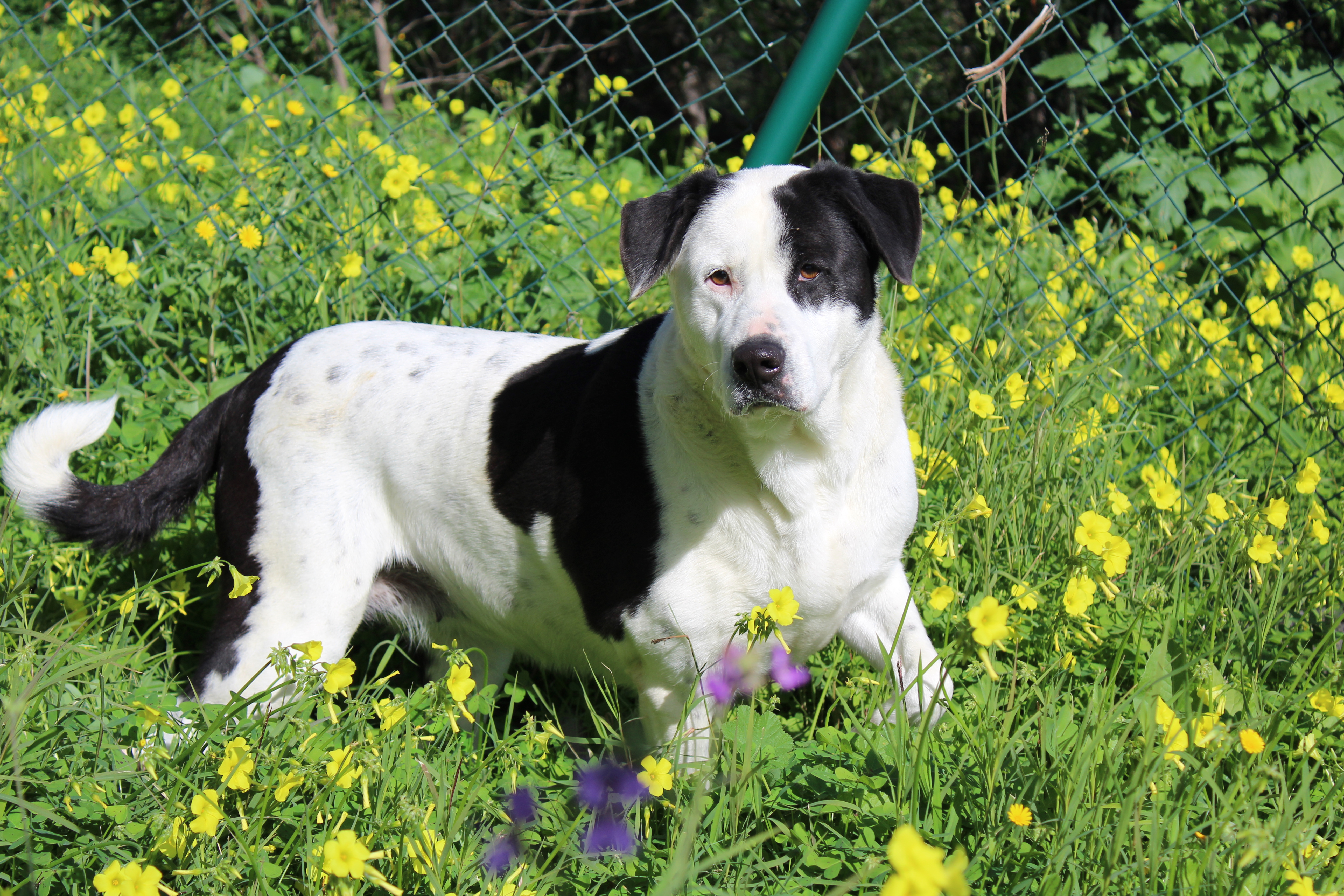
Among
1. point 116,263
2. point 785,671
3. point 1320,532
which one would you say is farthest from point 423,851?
point 116,263

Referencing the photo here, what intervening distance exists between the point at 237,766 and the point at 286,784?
0.08m

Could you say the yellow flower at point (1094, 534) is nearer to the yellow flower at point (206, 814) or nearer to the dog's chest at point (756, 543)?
the dog's chest at point (756, 543)

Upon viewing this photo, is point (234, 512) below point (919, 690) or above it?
above

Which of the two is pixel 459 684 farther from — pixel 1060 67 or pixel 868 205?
pixel 1060 67

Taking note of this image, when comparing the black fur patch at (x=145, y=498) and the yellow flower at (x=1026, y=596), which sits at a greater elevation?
the black fur patch at (x=145, y=498)

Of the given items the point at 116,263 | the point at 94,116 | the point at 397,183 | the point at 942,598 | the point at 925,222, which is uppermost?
the point at 94,116

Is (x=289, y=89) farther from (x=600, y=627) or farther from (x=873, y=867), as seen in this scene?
(x=873, y=867)

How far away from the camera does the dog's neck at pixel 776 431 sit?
2.18m

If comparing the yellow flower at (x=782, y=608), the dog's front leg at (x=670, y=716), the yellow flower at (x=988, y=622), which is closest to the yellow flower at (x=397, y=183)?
the dog's front leg at (x=670, y=716)

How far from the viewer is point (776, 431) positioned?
2160 mm

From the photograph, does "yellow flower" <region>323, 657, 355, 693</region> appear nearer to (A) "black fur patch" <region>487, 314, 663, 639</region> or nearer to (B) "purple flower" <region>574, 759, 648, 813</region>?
(B) "purple flower" <region>574, 759, 648, 813</region>

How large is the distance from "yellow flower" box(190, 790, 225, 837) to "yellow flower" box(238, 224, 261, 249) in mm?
2244

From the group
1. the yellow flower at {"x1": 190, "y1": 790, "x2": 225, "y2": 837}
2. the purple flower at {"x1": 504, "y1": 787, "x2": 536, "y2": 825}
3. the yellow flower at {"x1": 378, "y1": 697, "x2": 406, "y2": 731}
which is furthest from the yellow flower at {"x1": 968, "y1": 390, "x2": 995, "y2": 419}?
the yellow flower at {"x1": 190, "y1": 790, "x2": 225, "y2": 837}

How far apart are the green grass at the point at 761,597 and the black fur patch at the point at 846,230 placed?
0.59 meters
